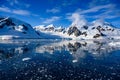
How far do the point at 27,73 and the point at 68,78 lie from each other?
233 inches

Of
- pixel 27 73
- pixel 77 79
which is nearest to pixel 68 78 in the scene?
pixel 77 79

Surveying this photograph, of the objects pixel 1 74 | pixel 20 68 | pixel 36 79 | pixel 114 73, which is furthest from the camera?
pixel 20 68

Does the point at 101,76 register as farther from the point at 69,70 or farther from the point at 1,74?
the point at 1,74

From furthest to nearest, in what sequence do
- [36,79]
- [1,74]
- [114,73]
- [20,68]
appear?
[20,68] < [114,73] < [1,74] < [36,79]

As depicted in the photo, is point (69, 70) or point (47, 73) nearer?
point (47, 73)

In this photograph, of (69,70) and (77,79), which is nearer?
(77,79)

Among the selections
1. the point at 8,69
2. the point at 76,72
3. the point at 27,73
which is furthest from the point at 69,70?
the point at 8,69

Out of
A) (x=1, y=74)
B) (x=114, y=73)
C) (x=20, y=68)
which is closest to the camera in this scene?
(x=1, y=74)

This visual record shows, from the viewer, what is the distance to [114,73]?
93.6 ft

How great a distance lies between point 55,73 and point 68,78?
3.04 metres

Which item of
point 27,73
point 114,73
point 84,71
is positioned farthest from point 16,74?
point 114,73

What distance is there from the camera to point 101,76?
2675 cm

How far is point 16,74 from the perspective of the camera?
26859 millimetres

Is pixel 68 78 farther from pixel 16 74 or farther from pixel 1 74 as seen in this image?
pixel 1 74
